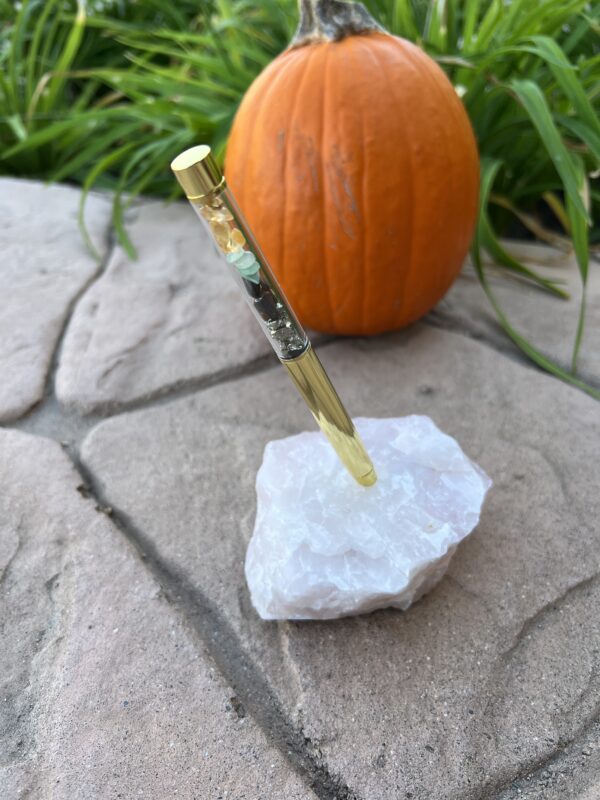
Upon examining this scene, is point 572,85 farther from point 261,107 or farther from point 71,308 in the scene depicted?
point 71,308

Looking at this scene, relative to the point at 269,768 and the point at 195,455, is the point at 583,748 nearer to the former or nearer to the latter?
the point at 269,768

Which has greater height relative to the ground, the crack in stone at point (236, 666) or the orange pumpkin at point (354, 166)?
the orange pumpkin at point (354, 166)

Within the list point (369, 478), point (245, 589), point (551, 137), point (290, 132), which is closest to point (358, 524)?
point (369, 478)

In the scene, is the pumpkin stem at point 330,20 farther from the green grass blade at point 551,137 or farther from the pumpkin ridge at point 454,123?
the green grass blade at point 551,137

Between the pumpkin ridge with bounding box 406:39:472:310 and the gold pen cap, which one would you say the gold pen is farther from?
the pumpkin ridge with bounding box 406:39:472:310

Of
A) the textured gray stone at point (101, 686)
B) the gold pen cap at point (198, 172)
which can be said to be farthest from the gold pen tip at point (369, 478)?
the gold pen cap at point (198, 172)

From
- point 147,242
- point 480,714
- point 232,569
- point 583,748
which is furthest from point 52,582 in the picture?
point 147,242
